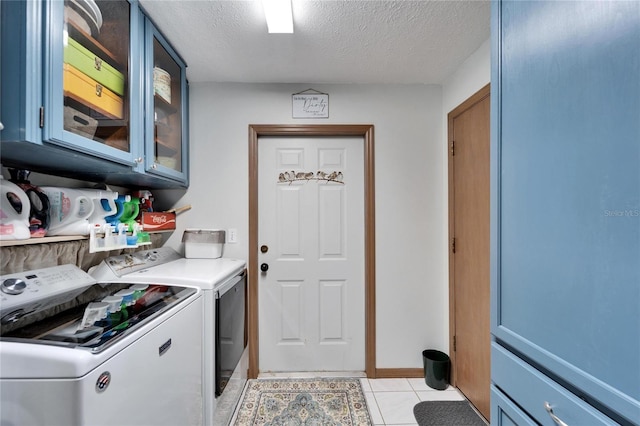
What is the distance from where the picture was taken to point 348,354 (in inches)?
89.0

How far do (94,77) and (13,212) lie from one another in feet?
2.01

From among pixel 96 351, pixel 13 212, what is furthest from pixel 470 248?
pixel 13 212

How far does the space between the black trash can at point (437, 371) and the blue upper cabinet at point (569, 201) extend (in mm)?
1291

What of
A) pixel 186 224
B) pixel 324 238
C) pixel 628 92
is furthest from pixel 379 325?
pixel 628 92

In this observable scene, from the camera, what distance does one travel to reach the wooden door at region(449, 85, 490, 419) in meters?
1.73

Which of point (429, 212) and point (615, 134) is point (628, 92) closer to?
point (615, 134)

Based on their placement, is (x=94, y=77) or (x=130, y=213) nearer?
(x=94, y=77)

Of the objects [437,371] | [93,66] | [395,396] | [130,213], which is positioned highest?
[93,66]

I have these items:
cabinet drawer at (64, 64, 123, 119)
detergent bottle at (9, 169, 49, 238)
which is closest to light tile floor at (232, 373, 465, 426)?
detergent bottle at (9, 169, 49, 238)

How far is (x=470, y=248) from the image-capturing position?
1.88m

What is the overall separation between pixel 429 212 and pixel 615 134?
1695mm

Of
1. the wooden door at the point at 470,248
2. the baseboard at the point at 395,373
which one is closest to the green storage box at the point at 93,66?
the wooden door at the point at 470,248

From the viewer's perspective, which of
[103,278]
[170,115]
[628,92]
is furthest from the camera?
Answer: [170,115]

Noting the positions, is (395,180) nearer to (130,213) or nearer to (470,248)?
Result: (470,248)
